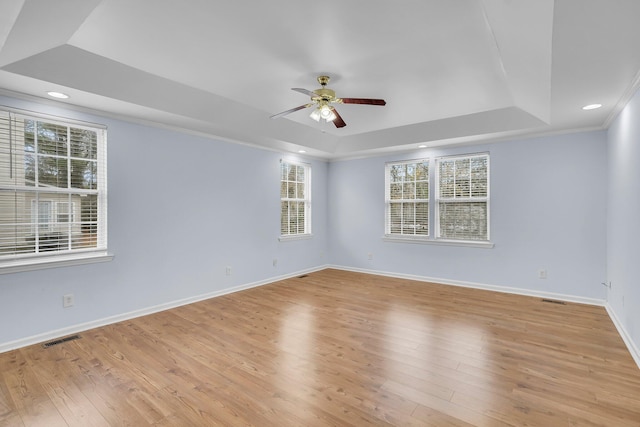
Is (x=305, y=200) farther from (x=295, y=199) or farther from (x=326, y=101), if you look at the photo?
(x=326, y=101)

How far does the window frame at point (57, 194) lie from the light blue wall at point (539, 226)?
15.0ft

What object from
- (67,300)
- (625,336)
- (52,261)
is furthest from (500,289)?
(52,261)

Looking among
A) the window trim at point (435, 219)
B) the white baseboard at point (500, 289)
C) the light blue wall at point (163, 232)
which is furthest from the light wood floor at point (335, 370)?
the window trim at point (435, 219)

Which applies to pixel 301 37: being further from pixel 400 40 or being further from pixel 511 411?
pixel 511 411

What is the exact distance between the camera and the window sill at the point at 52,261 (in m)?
2.93

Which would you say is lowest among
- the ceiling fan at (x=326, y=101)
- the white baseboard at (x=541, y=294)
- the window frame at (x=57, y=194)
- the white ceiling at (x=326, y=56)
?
the white baseboard at (x=541, y=294)

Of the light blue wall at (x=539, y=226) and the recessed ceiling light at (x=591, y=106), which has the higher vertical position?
the recessed ceiling light at (x=591, y=106)

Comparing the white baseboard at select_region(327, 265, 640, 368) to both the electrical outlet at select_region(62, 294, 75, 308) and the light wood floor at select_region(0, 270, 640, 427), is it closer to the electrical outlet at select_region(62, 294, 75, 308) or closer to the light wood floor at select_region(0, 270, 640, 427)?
the light wood floor at select_region(0, 270, 640, 427)

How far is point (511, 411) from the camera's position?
2012mm

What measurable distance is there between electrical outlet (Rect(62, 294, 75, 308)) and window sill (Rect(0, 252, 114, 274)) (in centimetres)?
33

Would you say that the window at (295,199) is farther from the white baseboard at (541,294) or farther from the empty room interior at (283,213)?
the white baseboard at (541,294)

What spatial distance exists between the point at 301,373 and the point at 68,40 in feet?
10.2

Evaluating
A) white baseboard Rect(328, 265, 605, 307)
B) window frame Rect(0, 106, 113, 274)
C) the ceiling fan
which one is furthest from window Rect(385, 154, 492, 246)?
window frame Rect(0, 106, 113, 274)

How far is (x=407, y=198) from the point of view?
5.88m
